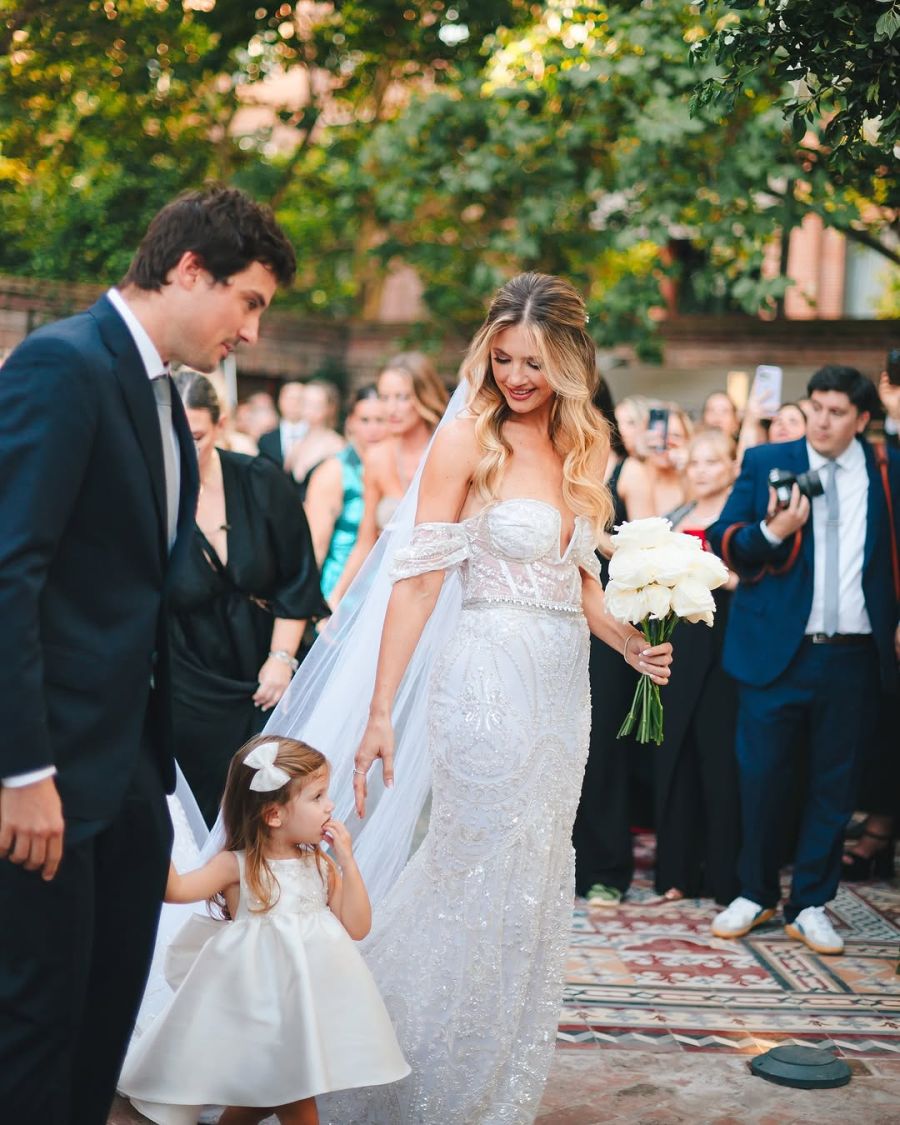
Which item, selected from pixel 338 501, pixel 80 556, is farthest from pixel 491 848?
pixel 338 501

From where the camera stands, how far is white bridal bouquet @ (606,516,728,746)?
406 centimetres

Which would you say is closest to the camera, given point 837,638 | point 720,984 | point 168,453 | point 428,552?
point 168,453

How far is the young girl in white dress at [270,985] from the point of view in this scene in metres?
3.69

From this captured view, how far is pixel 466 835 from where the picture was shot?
4035mm

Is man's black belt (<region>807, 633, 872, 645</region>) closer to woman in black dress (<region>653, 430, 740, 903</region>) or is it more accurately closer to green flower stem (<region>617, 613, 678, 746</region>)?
woman in black dress (<region>653, 430, 740, 903</region>)

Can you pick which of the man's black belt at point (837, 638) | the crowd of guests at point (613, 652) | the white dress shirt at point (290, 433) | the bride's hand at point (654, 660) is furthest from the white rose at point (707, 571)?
the white dress shirt at point (290, 433)

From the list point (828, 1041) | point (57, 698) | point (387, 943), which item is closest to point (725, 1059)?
point (828, 1041)

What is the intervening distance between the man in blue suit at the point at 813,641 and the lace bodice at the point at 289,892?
2.84 meters

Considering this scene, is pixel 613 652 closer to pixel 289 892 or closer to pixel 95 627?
pixel 289 892

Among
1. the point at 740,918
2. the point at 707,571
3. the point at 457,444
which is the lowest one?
the point at 740,918

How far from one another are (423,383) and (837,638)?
2.65 m

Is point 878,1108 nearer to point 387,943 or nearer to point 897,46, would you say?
point 387,943

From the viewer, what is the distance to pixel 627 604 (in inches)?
160

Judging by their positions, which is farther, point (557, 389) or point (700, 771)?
point (700, 771)
